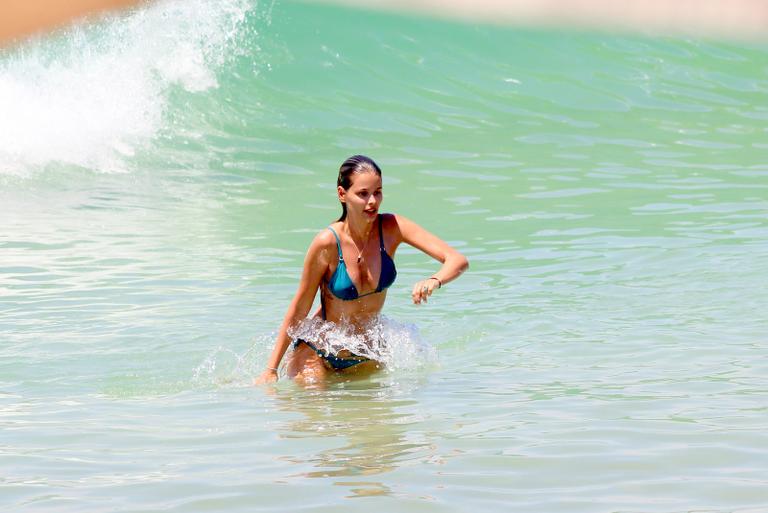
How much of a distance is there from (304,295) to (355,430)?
1.34 meters

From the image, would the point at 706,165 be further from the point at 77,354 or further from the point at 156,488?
the point at 156,488

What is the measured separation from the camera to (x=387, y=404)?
5.89 metres

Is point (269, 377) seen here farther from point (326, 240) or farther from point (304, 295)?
point (326, 240)

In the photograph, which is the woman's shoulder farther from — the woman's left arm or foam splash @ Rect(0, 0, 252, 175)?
foam splash @ Rect(0, 0, 252, 175)

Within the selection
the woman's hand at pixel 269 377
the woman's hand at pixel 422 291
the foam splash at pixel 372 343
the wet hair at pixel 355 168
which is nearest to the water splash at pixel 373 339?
the foam splash at pixel 372 343

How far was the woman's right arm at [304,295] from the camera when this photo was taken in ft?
21.5

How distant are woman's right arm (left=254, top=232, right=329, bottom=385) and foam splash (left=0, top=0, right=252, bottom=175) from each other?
9096 mm

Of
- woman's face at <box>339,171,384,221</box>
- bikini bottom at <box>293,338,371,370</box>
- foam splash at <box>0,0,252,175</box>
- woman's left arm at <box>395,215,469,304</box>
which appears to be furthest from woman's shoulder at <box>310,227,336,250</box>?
foam splash at <box>0,0,252,175</box>

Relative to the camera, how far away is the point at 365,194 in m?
6.40

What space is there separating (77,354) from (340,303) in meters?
1.66

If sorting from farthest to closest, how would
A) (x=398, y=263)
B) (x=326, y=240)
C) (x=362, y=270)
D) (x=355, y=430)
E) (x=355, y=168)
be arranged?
(x=398, y=263) → (x=362, y=270) → (x=326, y=240) → (x=355, y=168) → (x=355, y=430)

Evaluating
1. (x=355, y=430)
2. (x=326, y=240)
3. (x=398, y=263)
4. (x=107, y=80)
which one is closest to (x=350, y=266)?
(x=326, y=240)

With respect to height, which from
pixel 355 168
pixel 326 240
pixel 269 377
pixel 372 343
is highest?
pixel 355 168

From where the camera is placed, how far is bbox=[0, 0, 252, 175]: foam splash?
16000mm
